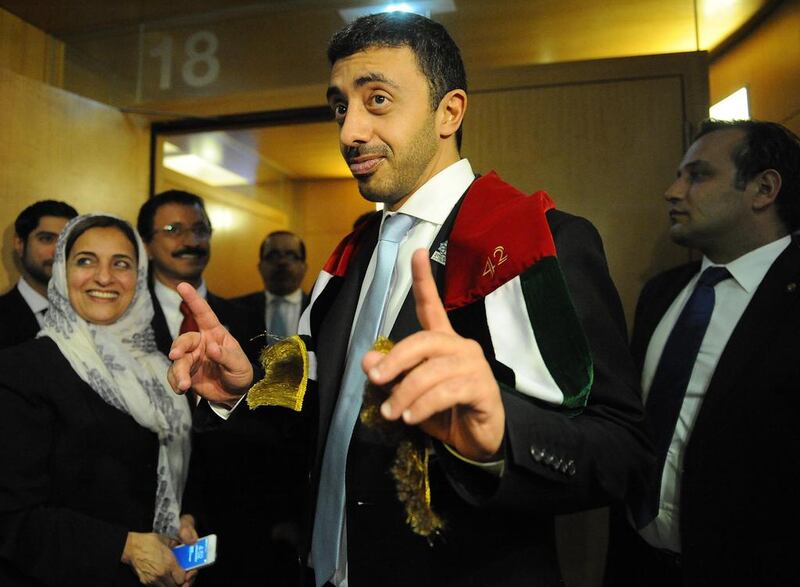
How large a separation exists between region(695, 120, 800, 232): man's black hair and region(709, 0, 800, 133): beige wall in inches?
8.2

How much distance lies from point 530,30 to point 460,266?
198 cm

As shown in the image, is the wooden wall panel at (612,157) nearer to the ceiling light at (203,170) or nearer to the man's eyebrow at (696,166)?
the man's eyebrow at (696,166)

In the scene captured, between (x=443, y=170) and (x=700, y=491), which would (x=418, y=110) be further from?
(x=700, y=491)

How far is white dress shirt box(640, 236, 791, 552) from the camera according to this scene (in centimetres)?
164

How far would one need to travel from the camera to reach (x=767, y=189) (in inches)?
73.4

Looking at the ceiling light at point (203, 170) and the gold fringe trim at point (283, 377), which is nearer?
the gold fringe trim at point (283, 377)

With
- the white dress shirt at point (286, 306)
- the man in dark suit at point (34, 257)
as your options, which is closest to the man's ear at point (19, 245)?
the man in dark suit at point (34, 257)

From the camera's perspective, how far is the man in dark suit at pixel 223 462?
7.55ft

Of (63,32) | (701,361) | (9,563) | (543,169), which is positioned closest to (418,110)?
(701,361)

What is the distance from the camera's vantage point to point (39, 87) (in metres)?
2.72

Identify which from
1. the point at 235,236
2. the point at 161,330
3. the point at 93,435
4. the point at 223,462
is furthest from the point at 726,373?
the point at 235,236

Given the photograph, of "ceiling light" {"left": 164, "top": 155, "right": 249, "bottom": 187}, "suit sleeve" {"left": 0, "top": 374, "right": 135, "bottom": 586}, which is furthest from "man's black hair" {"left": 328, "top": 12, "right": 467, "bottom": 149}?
"ceiling light" {"left": 164, "top": 155, "right": 249, "bottom": 187}

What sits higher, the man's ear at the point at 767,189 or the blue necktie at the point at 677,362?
the man's ear at the point at 767,189

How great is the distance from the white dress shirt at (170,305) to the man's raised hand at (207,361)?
4.87 feet
